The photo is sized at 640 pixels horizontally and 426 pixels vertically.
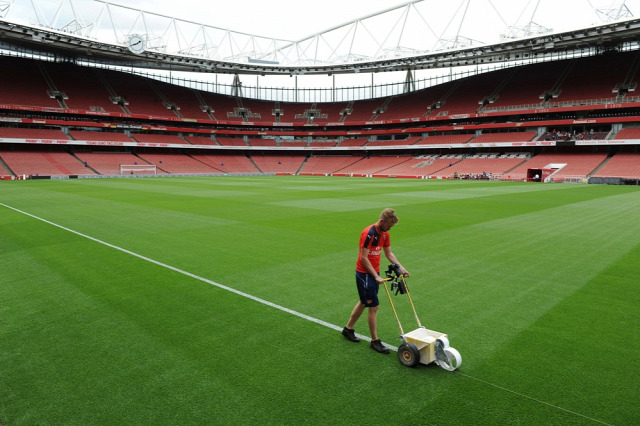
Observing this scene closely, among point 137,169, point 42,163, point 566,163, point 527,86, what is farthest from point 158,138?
point 566,163

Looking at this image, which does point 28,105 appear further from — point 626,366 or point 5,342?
point 626,366

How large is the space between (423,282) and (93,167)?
231 feet

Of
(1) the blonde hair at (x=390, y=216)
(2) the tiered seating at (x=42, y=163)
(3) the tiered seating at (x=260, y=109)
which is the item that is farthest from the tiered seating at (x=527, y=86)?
(1) the blonde hair at (x=390, y=216)

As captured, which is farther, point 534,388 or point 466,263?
point 466,263

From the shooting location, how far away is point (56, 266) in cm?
1071

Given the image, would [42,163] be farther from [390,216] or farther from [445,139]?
[390,216]

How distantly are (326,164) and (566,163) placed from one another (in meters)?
47.2

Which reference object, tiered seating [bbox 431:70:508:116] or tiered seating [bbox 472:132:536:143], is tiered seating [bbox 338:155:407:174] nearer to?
tiered seating [bbox 431:70:508:116]

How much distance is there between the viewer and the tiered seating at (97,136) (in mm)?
71312

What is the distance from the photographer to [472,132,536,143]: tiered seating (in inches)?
2662

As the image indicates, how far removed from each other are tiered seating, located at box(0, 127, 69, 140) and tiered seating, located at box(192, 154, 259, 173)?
24.5 m

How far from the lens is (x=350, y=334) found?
6387mm

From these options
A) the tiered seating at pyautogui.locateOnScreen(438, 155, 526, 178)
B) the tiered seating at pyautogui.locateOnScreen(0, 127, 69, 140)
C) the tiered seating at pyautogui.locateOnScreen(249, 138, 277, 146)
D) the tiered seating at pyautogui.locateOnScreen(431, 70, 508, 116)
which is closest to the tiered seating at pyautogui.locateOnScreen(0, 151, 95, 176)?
the tiered seating at pyautogui.locateOnScreen(0, 127, 69, 140)

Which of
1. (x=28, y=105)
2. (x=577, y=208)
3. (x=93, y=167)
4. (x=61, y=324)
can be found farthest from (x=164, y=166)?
(x=61, y=324)
